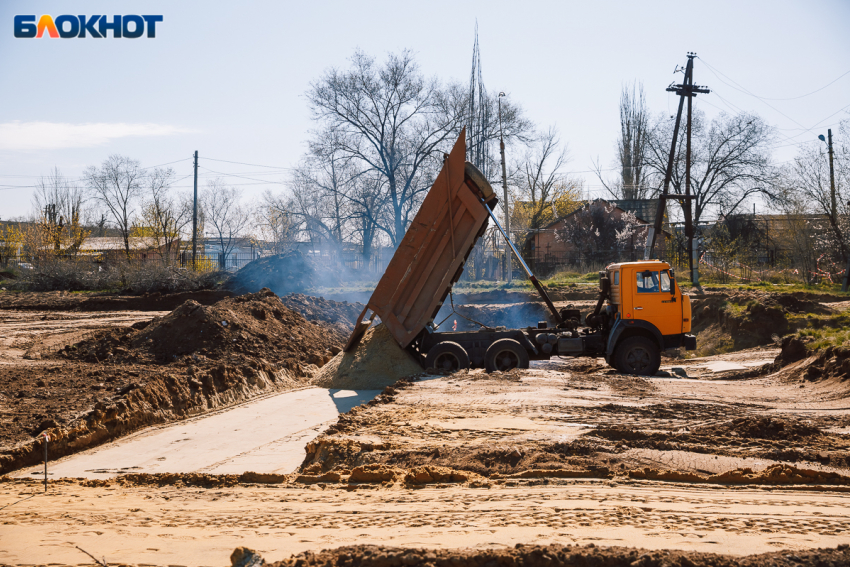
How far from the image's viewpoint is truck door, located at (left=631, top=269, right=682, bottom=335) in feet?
42.3

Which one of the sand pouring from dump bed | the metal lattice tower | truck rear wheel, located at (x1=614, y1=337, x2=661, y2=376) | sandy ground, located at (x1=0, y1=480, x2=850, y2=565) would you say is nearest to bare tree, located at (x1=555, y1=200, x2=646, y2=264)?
the metal lattice tower

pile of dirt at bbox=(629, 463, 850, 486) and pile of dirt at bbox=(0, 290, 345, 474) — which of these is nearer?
pile of dirt at bbox=(629, 463, 850, 486)

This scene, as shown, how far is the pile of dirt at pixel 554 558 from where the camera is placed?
12.0ft

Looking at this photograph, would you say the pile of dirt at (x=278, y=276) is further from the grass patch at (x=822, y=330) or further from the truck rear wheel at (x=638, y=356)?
the grass patch at (x=822, y=330)

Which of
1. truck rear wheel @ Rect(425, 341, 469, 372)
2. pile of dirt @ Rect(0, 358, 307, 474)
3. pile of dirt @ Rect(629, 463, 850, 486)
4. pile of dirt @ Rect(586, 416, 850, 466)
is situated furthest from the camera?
truck rear wheel @ Rect(425, 341, 469, 372)

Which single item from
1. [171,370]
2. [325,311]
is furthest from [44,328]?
[171,370]

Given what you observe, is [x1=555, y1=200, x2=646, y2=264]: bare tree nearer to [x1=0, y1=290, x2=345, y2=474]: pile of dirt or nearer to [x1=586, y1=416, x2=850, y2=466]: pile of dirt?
[x1=0, y1=290, x2=345, y2=474]: pile of dirt

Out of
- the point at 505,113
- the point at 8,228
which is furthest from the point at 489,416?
the point at 8,228

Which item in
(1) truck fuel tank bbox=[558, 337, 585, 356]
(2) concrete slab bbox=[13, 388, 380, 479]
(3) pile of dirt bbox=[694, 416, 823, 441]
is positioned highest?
(1) truck fuel tank bbox=[558, 337, 585, 356]

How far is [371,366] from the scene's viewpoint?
12.7 m

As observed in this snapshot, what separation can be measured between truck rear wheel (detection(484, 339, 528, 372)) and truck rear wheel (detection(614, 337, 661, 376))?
199 centimetres

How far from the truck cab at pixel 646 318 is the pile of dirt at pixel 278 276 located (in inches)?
758

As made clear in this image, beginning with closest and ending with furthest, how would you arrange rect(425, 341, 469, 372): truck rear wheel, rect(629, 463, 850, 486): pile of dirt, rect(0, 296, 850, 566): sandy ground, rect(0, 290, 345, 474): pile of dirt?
rect(0, 296, 850, 566): sandy ground → rect(629, 463, 850, 486): pile of dirt → rect(0, 290, 345, 474): pile of dirt → rect(425, 341, 469, 372): truck rear wheel

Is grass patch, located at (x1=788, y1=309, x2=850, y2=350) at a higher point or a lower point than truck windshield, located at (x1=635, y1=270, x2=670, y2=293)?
lower
